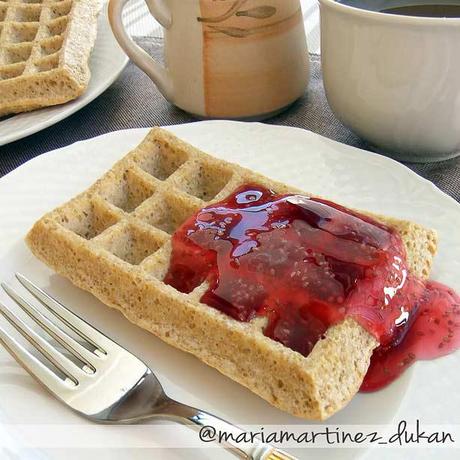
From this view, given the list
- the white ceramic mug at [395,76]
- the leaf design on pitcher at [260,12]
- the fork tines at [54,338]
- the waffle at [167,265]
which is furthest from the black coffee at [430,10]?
the fork tines at [54,338]

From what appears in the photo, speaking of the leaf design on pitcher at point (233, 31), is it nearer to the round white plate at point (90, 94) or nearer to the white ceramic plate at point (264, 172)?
the white ceramic plate at point (264, 172)

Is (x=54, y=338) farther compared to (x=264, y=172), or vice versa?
(x=264, y=172)

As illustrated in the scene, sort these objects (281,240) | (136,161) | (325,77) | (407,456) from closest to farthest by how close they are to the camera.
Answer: (407,456)
(281,240)
(136,161)
(325,77)

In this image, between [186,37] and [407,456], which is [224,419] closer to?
[407,456]

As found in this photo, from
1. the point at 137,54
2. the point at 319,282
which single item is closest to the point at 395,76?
the point at 319,282

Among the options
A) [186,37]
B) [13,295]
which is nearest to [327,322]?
[13,295]

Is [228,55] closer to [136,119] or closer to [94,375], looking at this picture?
[136,119]

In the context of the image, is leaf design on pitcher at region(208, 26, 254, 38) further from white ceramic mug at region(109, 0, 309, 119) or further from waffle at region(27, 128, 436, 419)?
waffle at region(27, 128, 436, 419)

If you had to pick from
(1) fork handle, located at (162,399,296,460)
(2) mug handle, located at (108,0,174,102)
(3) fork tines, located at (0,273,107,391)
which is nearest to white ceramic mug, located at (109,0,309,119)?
(2) mug handle, located at (108,0,174,102)
